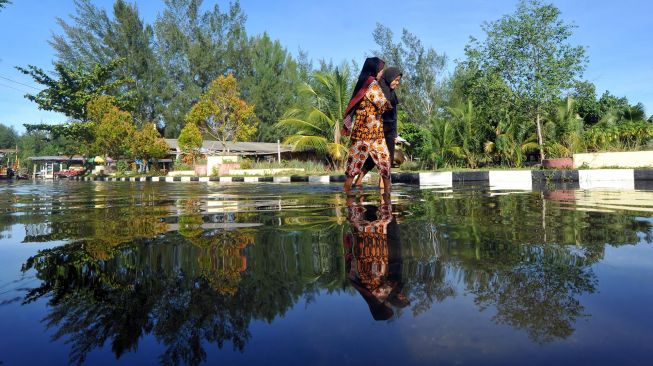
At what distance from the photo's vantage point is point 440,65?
1480 inches

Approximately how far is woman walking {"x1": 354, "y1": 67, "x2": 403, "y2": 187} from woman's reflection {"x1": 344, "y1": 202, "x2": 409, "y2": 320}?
9.35ft

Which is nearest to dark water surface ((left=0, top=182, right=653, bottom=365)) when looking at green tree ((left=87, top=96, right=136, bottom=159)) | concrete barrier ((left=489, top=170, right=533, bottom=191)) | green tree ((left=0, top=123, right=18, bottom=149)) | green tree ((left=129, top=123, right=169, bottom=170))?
concrete barrier ((left=489, top=170, right=533, bottom=191))

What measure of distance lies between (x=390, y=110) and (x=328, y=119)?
16426mm

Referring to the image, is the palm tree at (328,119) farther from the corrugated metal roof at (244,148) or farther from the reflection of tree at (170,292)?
the reflection of tree at (170,292)

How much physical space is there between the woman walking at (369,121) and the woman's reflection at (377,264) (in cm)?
270

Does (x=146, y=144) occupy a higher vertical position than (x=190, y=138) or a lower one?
higher

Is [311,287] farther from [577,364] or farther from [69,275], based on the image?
[69,275]

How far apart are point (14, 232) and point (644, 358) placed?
146 inches

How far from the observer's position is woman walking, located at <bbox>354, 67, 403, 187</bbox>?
5442 mm

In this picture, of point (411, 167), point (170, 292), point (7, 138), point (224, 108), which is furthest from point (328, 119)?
point (7, 138)

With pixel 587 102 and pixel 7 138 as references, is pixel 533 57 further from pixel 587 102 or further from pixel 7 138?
pixel 7 138

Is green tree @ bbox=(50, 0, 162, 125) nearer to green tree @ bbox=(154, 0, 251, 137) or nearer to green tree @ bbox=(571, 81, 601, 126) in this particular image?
green tree @ bbox=(154, 0, 251, 137)

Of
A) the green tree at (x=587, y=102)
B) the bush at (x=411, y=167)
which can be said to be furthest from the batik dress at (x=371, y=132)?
the green tree at (x=587, y=102)

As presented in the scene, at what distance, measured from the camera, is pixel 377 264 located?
1.77 meters
